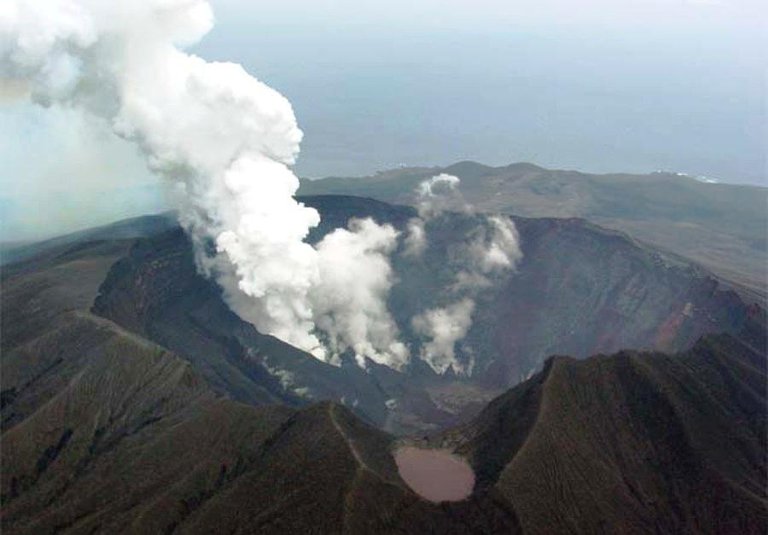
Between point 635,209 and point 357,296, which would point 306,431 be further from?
point 635,209

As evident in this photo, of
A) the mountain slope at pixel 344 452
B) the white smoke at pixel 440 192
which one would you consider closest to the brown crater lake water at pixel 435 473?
the mountain slope at pixel 344 452

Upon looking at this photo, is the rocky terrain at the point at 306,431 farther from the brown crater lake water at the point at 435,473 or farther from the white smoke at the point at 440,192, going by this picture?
the white smoke at the point at 440,192

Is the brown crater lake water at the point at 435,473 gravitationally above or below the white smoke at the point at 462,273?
above

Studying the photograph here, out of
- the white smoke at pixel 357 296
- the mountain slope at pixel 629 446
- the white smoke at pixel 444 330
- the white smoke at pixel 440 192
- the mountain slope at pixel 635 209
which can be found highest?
the mountain slope at pixel 629 446

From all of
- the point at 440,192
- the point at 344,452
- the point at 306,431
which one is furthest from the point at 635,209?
the point at 344,452

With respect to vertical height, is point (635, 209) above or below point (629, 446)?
below

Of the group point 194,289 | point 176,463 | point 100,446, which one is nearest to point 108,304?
point 194,289
